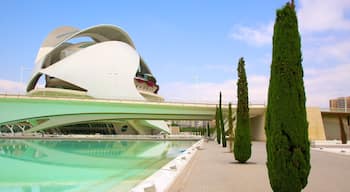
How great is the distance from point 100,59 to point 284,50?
41.9 meters

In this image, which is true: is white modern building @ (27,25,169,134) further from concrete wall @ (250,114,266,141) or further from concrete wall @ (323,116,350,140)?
concrete wall @ (323,116,350,140)

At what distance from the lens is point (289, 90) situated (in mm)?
5641

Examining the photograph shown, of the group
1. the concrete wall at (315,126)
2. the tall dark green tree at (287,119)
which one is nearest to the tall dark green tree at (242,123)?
the tall dark green tree at (287,119)

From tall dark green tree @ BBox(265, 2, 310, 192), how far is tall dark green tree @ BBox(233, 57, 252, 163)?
682cm

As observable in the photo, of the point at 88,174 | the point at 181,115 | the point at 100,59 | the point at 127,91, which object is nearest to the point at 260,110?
the point at 181,115

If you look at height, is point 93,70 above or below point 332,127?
above

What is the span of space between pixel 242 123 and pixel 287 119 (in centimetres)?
761

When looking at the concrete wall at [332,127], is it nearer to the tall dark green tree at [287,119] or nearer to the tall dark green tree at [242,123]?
the tall dark green tree at [242,123]

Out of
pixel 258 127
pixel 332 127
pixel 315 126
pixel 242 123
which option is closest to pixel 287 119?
pixel 242 123

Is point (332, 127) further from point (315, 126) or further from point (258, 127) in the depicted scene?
point (258, 127)

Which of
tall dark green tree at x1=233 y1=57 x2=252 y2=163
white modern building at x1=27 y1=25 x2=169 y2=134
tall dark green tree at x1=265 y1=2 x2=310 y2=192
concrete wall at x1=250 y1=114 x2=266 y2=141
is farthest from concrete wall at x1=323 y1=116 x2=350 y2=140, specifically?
tall dark green tree at x1=265 y1=2 x2=310 y2=192

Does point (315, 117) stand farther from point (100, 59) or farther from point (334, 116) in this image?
point (100, 59)

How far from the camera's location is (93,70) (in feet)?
146

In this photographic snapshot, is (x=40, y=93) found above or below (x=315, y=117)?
above
